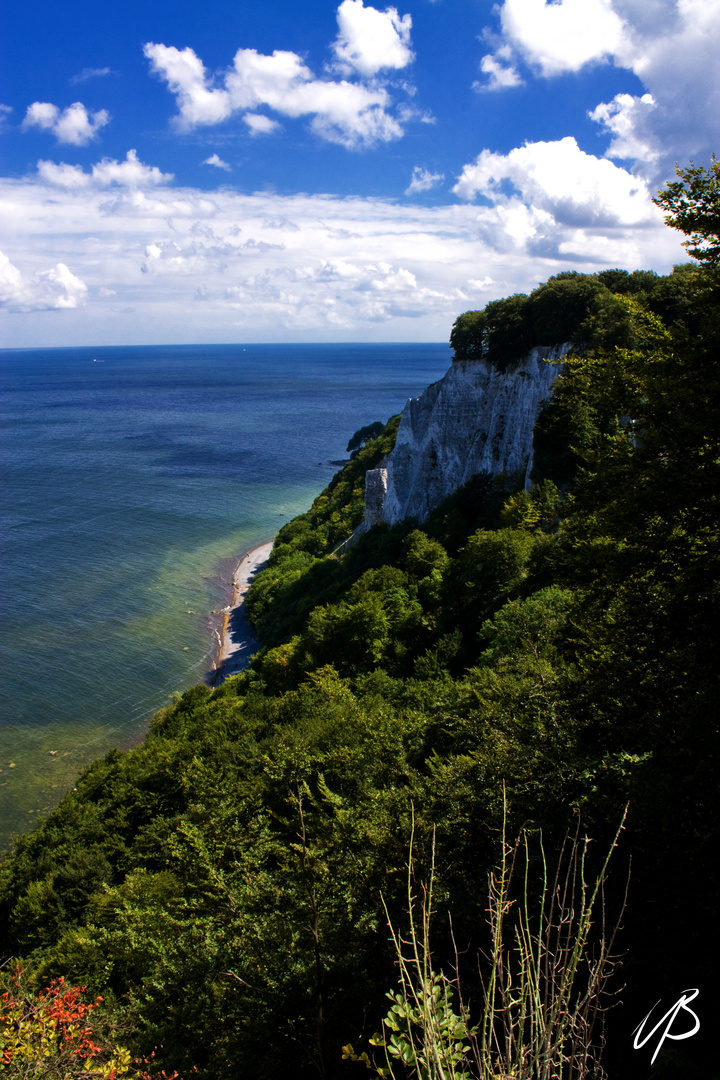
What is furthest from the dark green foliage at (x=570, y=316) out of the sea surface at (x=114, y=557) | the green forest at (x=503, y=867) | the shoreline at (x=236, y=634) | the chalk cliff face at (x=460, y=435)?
the sea surface at (x=114, y=557)

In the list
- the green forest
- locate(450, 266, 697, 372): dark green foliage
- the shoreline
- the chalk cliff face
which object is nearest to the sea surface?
the shoreline

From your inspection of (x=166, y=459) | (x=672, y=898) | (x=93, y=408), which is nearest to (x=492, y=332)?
(x=672, y=898)

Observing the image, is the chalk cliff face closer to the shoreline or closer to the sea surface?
the shoreline

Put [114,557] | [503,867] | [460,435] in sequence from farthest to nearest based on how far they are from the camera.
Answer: [114,557] < [460,435] < [503,867]

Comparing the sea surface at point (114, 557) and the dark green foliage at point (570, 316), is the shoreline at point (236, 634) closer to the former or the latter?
the sea surface at point (114, 557)

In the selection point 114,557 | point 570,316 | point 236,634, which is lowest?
point 236,634

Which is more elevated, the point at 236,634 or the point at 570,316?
the point at 570,316

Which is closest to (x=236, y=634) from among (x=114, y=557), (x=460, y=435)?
(x=114, y=557)

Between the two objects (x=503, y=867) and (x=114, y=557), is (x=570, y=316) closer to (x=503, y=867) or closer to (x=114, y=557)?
(x=503, y=867)
